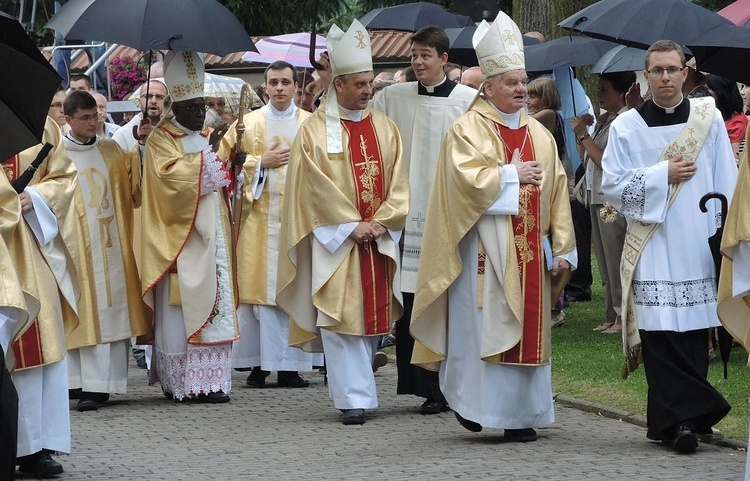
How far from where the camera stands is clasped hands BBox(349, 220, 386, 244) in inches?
343

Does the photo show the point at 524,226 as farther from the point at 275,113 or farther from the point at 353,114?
the point at 275,113

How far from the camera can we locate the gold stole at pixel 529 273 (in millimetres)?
7918

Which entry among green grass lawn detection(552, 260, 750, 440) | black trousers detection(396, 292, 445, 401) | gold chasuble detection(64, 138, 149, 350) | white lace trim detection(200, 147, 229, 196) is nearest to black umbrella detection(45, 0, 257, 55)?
white lace trim detection(200, 147, 229, 196)

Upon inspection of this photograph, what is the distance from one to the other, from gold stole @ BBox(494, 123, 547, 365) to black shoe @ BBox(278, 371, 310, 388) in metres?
2.91

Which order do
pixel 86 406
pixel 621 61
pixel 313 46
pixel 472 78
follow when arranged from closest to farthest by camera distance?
pixel 313 46
pixel 86 406
pixel 621 61
pixel 472 78

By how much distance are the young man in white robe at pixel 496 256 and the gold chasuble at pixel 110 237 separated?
254 cm

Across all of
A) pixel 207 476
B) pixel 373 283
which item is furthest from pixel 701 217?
pixel 207 476

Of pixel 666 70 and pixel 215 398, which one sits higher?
pixel 666 70

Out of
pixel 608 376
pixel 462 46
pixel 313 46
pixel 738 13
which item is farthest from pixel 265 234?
pixel 738 13

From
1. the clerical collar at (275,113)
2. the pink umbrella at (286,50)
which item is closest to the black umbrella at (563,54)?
the clerical collar at (275,113)

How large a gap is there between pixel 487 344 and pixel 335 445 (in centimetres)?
102

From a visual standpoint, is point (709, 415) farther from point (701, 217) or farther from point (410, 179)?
point (410, 179)

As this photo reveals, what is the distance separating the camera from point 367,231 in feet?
28.6

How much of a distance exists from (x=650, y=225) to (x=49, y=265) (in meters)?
3.11
